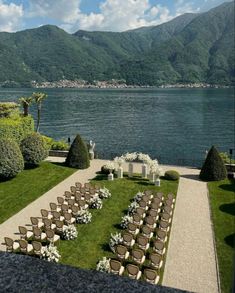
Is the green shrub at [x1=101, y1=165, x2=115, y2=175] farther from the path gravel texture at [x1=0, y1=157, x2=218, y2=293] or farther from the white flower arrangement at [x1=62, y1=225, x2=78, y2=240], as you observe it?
the white flower arrangement at [x1=62, y1=225, x2=78, y2=240]

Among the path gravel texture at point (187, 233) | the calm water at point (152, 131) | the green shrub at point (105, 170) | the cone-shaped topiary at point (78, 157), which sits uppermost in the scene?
the cone-shaped topiary at point (78, 157)

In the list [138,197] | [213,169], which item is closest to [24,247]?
[138,197]

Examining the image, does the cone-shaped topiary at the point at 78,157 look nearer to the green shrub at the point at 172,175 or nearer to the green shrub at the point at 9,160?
the green shrub at the point at 9,160

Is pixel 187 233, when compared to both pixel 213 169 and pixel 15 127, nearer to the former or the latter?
pixel 213 169

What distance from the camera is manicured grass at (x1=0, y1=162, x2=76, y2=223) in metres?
26.5

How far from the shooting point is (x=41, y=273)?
2.92 meters

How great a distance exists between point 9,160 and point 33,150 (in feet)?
14.9

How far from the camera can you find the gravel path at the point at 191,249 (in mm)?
16438

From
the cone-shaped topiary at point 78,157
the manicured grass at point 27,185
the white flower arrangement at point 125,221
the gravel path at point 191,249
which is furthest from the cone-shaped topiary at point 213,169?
the white flower arrangement at point 125,221

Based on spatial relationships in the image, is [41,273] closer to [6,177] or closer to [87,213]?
[87,213]

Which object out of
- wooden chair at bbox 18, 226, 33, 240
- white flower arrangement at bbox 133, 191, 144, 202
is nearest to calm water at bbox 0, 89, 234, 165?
white flower arrangement at bbox 133, 191, 144, 202

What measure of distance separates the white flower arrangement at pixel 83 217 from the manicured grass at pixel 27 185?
198 inches

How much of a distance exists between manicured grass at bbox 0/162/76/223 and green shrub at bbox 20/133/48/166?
3.29 ft

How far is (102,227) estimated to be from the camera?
74.1ft
